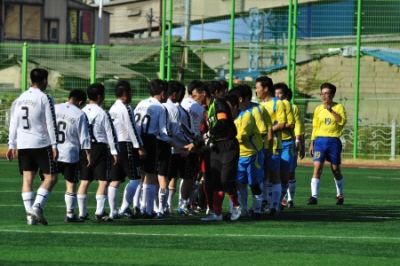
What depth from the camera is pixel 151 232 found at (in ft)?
38.6

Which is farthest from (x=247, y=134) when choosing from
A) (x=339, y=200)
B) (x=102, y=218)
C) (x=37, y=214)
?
(x=339, y=200)

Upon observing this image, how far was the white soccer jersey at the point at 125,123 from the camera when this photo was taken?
519 inches

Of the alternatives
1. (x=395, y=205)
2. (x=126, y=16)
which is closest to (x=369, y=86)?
(x=395, y=205)

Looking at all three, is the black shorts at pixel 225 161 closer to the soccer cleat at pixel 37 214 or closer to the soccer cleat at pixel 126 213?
the soccer cleat at pixel 126 213

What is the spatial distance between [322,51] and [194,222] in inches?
768

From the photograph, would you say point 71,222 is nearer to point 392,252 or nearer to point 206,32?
point 392,252

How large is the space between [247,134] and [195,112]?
4.54 feet

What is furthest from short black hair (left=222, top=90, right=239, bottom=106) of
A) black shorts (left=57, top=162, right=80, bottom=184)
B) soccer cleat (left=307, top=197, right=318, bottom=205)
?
soccer cleat (left=307, top=197, right=318, bottom=205)

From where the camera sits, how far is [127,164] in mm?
13320

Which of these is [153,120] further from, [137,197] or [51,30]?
[51,30]

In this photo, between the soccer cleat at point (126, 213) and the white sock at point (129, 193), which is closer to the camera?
the white sock at point (129, 193)

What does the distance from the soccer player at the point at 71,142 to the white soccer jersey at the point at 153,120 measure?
1166mm

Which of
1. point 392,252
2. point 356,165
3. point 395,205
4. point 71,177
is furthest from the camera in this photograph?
point 356,165

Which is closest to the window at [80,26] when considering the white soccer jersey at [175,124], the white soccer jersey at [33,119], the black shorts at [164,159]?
the white soccer jersey at [175,124]
